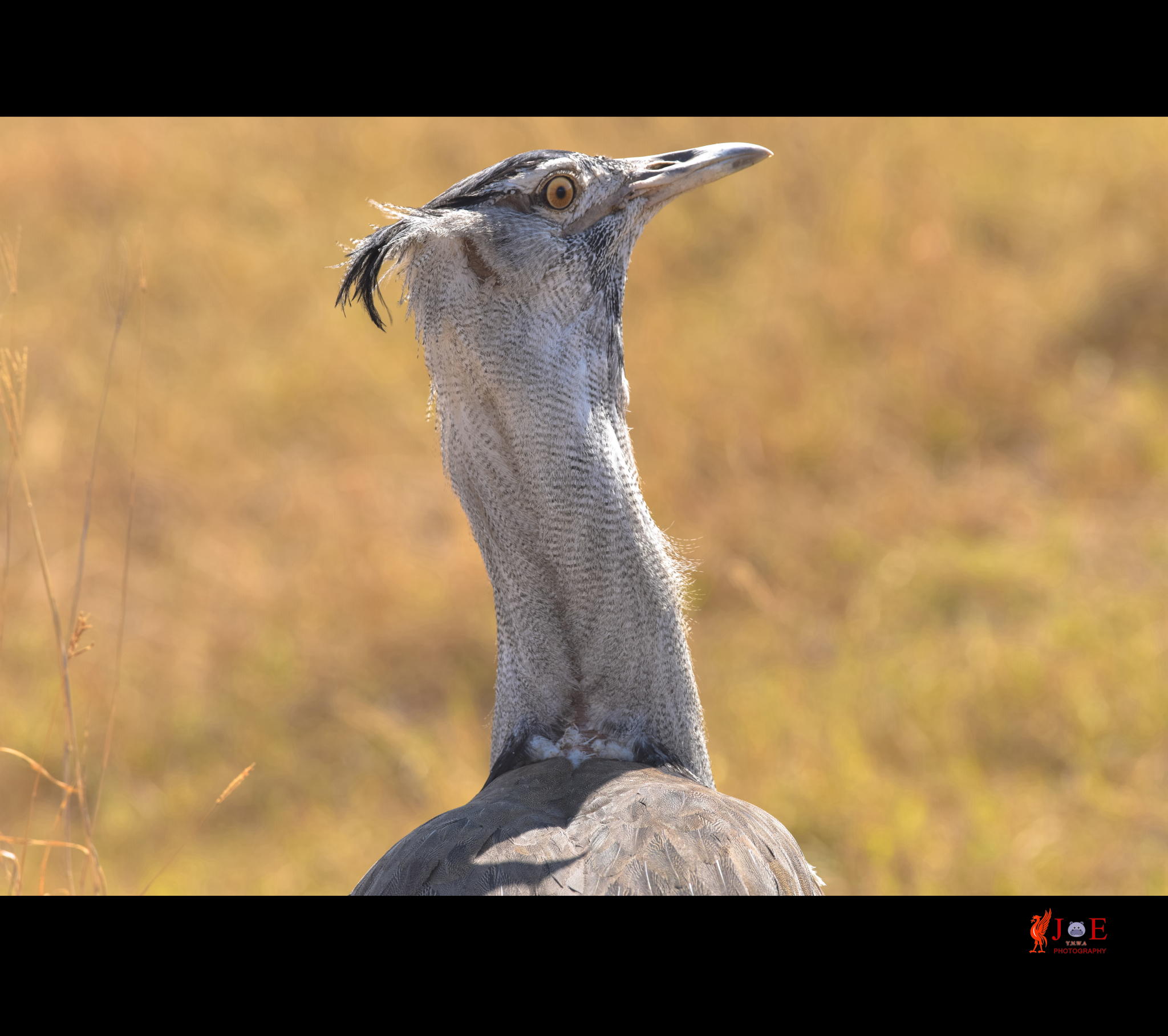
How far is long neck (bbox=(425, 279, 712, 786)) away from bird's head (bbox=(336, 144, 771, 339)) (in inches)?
1.6

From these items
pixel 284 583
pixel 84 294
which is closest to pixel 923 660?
pixel 284 583

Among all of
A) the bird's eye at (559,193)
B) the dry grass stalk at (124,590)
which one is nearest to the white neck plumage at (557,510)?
the bird's eye at (559,193)

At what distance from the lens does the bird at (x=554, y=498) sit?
214cm

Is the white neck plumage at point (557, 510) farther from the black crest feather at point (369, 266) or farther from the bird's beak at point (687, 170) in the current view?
the bird's beak at point (687, 170)

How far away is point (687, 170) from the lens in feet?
7.87

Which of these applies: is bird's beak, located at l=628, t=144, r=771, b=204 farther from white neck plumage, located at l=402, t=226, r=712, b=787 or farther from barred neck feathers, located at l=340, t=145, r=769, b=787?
white neck plumage, located at l=402, t=226, r=712, b=787

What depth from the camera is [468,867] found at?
6.20 feet

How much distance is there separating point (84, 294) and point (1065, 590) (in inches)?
198

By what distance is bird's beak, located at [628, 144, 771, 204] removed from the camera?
239 centimetres

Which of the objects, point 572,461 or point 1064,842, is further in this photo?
point 1064,842

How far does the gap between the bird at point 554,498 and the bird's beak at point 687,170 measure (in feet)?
0.26

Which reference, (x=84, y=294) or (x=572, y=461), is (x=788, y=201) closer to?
(x=84, y=294)

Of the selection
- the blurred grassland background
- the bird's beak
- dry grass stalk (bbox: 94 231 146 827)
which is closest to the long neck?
the bird's beak
